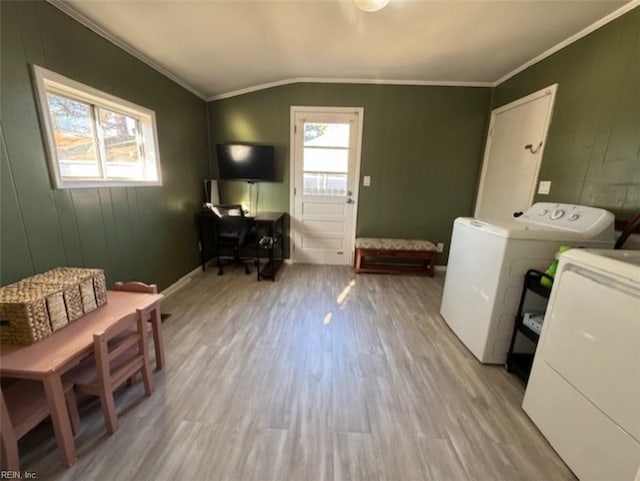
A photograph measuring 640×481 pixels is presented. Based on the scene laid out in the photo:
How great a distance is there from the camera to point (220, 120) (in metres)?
3.64

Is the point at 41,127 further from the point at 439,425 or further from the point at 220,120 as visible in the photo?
the point at 439,425

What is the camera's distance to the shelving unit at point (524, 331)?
5.17 feet

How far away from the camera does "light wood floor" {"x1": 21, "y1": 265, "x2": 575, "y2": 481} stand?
1.17 metres

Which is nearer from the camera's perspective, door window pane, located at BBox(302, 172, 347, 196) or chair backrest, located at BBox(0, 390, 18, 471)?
chair backrest, located at BBox(0, 390, 18, 471)

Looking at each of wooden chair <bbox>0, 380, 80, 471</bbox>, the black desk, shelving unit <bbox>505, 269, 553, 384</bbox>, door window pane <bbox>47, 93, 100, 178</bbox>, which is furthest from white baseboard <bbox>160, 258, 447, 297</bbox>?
shelving unit <bbox>505, 269, 553, 384</bbox>

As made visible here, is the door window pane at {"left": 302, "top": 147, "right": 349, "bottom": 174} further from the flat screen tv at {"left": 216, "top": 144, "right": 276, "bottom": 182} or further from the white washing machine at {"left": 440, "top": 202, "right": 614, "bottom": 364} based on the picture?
the white washing machine at {"left": 440, "top": 202, "right": 614, "bottom": 364}

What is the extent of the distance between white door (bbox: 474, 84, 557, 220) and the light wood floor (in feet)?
5.33

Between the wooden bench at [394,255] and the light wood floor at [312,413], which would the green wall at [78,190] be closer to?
the light wood floor at [312,413]

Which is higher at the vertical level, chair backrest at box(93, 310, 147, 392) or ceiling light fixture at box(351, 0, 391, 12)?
ceiling light fixture at box(351, 0, 391, 12)

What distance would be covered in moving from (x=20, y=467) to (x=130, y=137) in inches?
95.0

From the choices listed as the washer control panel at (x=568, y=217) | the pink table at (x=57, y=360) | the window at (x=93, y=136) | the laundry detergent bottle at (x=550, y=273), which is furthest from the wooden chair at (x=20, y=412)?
the washer control panel at (x=568, y=217)

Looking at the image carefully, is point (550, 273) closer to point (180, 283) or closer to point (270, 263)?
point (270, 263)

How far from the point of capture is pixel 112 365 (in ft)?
4.62

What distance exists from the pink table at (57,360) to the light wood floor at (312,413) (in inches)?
7.6
